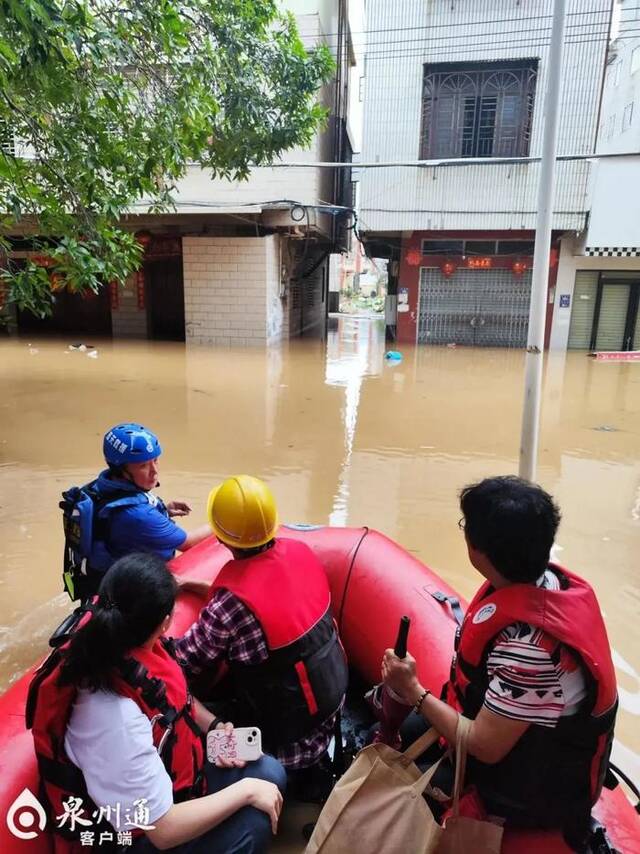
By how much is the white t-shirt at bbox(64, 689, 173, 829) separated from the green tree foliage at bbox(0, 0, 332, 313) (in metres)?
2.32

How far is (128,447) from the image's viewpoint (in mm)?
1896

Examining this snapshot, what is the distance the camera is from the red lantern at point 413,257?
1338 cm

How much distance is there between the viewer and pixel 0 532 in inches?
144

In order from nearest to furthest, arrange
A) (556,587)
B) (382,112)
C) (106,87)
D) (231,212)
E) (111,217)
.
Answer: (556,587), (106,87), (111,217), (231,212), (382,112)

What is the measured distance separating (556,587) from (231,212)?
11.4 meters

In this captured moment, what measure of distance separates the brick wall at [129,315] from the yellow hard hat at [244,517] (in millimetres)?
13556

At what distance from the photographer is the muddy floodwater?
322cm

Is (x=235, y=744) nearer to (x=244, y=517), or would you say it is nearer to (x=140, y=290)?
(x=244, y=517)

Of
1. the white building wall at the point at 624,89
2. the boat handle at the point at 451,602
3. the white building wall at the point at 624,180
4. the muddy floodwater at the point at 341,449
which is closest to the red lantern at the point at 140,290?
the muddy floodwater at the point at 341,449

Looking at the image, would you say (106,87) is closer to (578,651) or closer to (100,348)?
(578,651)

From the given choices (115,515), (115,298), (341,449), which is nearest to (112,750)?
(115,515)

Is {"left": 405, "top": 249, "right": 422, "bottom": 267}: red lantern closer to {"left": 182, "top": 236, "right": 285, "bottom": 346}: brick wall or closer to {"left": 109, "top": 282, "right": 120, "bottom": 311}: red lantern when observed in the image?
{"left": 182, "top": 236, "right": 285, "bottom": 346}: brick wall

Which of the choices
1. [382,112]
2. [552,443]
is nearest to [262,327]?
[382,112]

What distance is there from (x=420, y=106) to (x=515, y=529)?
42.9 feet
